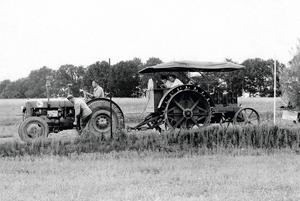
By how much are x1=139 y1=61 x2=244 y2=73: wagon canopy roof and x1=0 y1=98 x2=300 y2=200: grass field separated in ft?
12.6

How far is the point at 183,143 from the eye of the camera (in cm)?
1117

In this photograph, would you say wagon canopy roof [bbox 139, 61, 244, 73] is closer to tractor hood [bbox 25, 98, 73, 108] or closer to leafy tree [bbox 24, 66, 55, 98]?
tractor hood [bbox 25, 98, 73, 108]

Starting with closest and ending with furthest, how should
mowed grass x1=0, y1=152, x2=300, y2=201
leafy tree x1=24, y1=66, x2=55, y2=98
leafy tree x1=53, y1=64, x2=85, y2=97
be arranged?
1. mowed grass x1=0, y1=152, x2=300, y2=201
2. leafy tree x1=53, y1=64, x2=85, y2=97
3. leafy tree x1=24, y1=66, x2=55, y2=98

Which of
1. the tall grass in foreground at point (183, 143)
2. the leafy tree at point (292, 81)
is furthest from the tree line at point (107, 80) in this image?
the tall grass in foreground at point (183, 143)

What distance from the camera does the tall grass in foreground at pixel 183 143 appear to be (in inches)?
416

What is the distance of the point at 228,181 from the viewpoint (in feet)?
23.8

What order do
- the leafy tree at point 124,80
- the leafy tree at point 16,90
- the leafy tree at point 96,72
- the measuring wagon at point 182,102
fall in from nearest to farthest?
the measuring wagon at point 182,102
the leafy tree at point 124,80
the leafy tree at point 96,72
the leafy tree at point 16,90

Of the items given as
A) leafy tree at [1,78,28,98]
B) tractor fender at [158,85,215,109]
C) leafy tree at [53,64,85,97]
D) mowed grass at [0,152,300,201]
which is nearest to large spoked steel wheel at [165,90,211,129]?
tractor fender at [158,85,215,109]

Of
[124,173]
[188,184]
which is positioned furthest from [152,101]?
[188,184]

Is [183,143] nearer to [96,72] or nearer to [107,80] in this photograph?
[107,80]

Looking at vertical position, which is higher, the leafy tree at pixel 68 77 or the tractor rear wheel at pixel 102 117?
the leafy tree at pixel 68 77

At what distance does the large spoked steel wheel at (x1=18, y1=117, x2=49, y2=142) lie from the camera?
12.4m

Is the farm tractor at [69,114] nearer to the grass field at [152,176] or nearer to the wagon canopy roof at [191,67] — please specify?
the wagon canopy roof at [191,67]

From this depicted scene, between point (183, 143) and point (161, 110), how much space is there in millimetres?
2960
